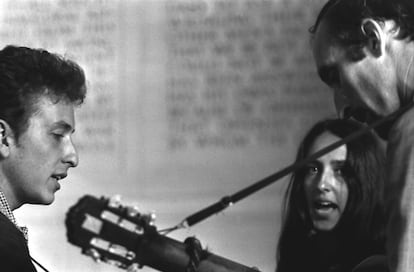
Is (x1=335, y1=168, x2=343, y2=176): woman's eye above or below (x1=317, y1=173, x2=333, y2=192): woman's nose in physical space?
above

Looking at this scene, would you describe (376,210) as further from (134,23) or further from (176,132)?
(134,23)

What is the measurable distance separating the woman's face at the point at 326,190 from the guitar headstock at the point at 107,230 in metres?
0.35

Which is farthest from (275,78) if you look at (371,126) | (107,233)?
(371,126)

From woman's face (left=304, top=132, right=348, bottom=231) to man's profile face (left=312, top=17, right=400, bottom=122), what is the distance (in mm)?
521

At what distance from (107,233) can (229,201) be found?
22 centimetres

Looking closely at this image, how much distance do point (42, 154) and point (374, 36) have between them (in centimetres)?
40

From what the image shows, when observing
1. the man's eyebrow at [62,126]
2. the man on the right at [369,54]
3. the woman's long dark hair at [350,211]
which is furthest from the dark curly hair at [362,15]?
the woman's long dark hair at [350,211]

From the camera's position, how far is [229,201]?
824mm

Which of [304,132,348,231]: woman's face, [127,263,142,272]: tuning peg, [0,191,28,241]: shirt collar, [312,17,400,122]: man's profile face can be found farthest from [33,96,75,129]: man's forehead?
[304,132,348,231]: woman's face

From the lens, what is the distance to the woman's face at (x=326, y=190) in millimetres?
1230

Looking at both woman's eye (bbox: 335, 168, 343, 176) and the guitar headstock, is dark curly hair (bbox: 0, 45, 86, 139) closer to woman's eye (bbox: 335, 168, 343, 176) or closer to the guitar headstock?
the guitar headstock

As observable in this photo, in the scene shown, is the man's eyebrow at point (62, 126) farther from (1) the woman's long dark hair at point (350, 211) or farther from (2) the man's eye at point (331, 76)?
(1) the woman's long dark hair at point (350, 211)

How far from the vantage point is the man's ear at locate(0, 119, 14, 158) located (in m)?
0.84

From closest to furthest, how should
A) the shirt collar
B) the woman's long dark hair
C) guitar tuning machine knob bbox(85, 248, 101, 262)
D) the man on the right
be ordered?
1. the man on the right
2. the shirt collar
3. guitar tuning machine knob bbox(85, 248, 101, 262)
4. the woman's long dark hair
